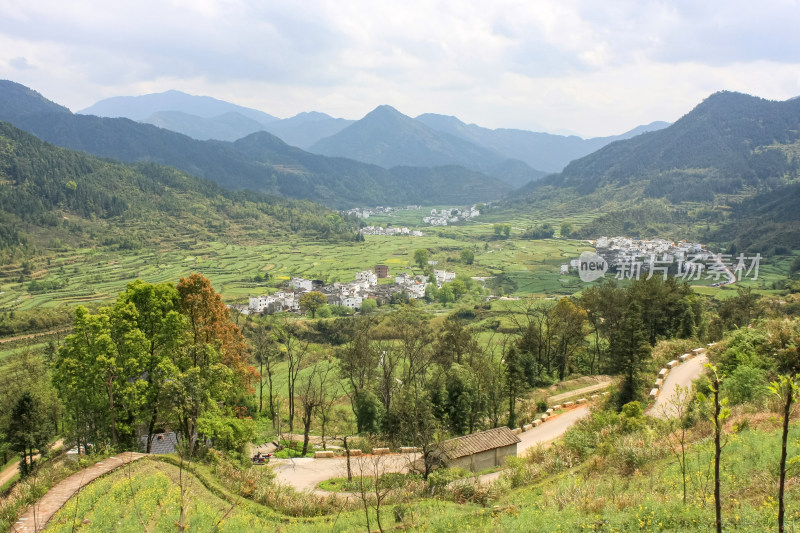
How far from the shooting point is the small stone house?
16391 mm

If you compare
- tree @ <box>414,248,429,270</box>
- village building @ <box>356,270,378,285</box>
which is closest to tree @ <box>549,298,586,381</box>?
village building @ <box>356,270,378,285</box>

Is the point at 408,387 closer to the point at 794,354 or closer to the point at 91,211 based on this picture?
the point at 794,354

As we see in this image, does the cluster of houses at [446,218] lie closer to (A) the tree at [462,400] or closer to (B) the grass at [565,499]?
(A) the tree at [462,400]

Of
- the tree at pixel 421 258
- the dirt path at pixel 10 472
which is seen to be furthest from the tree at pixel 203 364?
the tree at pixel 421 258

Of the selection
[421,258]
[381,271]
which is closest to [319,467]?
[381,271]

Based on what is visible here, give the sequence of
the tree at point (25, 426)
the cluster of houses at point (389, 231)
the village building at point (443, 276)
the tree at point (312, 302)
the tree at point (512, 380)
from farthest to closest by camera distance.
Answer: the cluster of houses at point (389, 231) < the village building at point (443, 276) < the tree at point (312, 302) < the tree at point (512, 380) < the tree at point (25, 426)

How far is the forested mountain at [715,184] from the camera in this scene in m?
108

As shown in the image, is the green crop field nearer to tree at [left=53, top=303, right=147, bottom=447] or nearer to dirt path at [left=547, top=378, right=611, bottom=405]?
dirt path at [left=547, top=378, right=611, bottom=405]

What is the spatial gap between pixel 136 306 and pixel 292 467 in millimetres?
8301

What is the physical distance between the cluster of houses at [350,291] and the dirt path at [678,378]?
161 feet

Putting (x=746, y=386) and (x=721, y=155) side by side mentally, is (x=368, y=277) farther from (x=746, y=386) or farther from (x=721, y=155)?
(x=721, y=155)

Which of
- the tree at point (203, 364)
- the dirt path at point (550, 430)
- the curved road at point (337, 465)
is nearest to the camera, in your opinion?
the tree at point (203, 364)

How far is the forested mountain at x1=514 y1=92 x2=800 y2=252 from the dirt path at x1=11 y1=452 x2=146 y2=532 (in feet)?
332

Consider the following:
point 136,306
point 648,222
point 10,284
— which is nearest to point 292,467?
point 136,306
